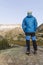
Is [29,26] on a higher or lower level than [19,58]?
higher

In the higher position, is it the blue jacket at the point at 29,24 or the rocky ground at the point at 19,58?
the blue jacket at the point at 29,24

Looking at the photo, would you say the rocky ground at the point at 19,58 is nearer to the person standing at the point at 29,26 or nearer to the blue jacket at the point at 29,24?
the person standing at the point at 29,26

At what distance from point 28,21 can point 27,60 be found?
183 centimetres

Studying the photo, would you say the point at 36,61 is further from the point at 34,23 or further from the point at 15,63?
the point at 34,23

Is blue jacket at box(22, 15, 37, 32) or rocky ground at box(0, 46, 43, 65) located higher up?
blue jacket at box(22, 15, 37, 32)

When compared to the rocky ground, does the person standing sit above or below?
above

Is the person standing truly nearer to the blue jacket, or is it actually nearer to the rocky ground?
the blue jacket

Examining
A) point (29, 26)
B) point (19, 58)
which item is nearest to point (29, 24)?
point (29, 26)

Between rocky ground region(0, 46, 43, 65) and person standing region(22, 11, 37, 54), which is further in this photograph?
person standing region(22, 11, 37, 54)

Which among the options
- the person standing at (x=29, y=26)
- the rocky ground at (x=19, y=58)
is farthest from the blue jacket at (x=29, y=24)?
the rocky ground at (x=19, y=58)

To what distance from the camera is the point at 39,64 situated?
11.4m

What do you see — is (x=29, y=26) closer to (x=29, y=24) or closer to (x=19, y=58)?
(x=29, y=24)

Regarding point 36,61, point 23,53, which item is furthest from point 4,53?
point 36,61

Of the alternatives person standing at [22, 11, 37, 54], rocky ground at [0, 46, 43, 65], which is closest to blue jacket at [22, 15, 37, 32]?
person standing at [22, 11, 37, 54]
